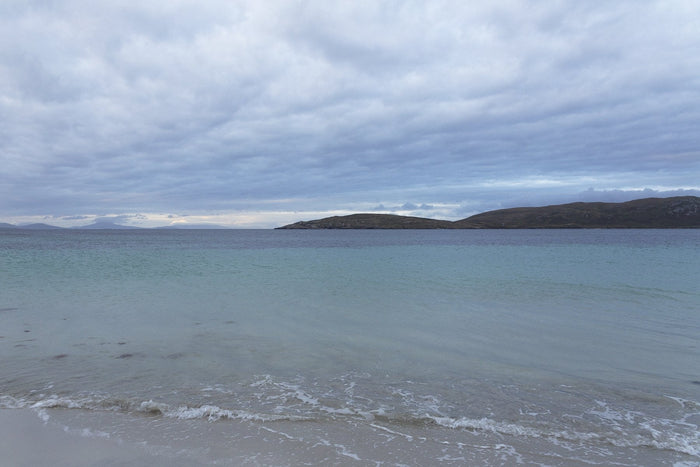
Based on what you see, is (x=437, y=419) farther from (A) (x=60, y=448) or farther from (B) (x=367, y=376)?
(A) (x=60, y=448)

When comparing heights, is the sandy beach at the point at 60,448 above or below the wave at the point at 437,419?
above

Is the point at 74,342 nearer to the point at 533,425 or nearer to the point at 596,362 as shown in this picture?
the point at 533,425

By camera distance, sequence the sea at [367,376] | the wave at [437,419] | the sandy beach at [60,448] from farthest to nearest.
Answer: the wave at [437,419]
the sea at [367,376]
the sandy beach at [60,448]

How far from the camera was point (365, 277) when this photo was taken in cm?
2611

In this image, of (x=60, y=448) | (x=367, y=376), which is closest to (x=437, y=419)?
(x=367, y=376)

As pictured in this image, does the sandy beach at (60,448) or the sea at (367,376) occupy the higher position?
the sandy beach at (60,448)

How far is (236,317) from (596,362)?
35.1 ft

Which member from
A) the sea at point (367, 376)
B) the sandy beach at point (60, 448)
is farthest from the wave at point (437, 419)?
the sandy beach at point (60, 448)

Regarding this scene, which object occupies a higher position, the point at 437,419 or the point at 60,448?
the point at 60,448

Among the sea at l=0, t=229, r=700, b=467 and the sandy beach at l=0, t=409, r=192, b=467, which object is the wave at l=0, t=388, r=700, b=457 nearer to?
the sea at l=0, t=229, r=700, b=467

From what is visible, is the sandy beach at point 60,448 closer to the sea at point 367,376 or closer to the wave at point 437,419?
the sea at point 367,376

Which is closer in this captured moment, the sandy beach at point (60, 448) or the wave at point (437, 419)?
the sandy beach at point (60, 448)

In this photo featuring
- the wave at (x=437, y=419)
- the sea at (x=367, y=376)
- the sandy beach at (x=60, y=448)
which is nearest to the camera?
the sandy beach at (x=60, y=448)

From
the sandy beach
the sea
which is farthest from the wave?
the sandy beach
